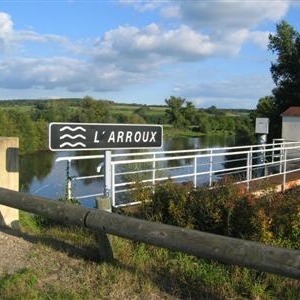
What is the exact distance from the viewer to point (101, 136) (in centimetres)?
546

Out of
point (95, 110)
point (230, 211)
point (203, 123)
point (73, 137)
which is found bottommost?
point (203, 123)

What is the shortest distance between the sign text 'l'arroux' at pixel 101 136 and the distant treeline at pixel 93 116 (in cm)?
3056

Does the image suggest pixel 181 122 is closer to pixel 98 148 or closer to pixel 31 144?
pixel 31 144

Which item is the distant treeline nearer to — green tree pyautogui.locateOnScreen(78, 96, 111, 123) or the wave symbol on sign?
green tree pyautogui.locateOnScreen(78, 96, 111, 123)

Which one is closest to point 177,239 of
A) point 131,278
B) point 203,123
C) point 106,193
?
point 131,278

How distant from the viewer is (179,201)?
599 centimetres

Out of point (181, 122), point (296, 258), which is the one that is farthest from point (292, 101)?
point (181, 122)

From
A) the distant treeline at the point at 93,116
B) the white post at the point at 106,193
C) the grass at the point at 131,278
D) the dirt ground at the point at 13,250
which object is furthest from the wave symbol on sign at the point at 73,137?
the distant treeline at the point at 93,116

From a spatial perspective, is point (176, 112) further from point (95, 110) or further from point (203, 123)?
point (95, 110)

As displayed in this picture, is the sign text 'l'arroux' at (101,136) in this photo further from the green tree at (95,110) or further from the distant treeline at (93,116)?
the green tree at (95,110)

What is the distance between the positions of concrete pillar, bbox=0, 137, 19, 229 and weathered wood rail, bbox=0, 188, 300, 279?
3.10 ft

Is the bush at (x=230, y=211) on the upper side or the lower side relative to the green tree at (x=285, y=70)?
lower

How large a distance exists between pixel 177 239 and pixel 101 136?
1.82 metres

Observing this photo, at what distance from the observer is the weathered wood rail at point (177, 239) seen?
3.53 meters
